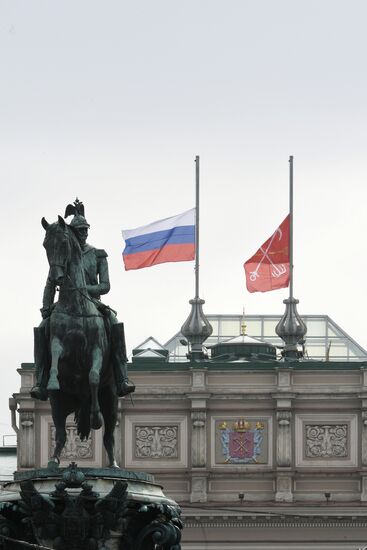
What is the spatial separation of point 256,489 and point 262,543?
300 cm

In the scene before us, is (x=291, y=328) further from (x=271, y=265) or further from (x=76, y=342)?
(x=76, y=342)

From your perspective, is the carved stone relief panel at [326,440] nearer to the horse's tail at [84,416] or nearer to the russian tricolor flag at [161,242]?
the russian tricolor flag at [161,242]

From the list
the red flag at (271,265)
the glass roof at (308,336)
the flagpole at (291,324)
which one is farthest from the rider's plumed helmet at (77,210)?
the glass roof at (308,336)

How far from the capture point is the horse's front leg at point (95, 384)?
22031 millimetres

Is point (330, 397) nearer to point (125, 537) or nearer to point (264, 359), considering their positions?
point (264, 359)

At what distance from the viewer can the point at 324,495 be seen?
91.8 metres

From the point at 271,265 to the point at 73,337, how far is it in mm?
70404

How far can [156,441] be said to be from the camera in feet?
305

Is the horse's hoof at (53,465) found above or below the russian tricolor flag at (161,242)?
below

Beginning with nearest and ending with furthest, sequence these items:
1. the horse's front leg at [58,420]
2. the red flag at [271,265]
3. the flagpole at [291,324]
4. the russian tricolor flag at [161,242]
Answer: the horse's front leg at [58,420] → the russian tricolor flag at [161,242] → the red flag at [271,265] → the flagpole at [291,324]

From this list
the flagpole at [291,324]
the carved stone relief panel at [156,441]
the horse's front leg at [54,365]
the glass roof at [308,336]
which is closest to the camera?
the horse's front leg at [54,365]

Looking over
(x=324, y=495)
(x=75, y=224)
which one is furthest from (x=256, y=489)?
(x=75, y=224)

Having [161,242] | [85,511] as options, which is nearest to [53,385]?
[85,511]

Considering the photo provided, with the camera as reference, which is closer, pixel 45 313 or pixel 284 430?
pixel 45 313
